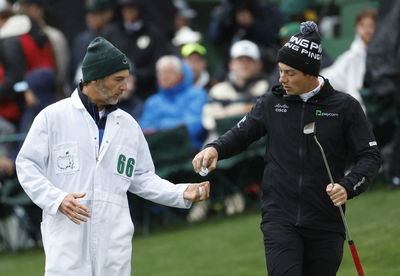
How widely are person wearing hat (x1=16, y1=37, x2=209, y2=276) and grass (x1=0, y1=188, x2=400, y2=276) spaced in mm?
3670

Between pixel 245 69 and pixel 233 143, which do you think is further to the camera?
pixel 245 69

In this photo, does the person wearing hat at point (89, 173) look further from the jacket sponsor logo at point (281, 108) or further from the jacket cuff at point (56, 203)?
the jacket sponsor logo at point (281, 108)

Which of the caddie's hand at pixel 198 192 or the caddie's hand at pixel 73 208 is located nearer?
the caddie's hand at pixel 73 208

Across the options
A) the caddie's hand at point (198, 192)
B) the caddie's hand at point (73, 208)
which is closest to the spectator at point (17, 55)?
the caddie's hand at point (198, 192)

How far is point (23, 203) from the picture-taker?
13.9 m

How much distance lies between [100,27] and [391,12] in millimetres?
4536

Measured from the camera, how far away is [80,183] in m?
7.34

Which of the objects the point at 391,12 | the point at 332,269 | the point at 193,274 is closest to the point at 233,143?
the point at 332,269

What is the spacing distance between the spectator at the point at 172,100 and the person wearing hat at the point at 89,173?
6842 mm

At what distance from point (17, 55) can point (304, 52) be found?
8.34 metres

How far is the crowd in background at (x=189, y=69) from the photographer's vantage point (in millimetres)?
14016

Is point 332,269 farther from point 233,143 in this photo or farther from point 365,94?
point 365,94

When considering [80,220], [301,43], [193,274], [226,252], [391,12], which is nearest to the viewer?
[80,220]

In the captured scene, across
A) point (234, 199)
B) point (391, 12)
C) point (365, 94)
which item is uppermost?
point (391, 12)
